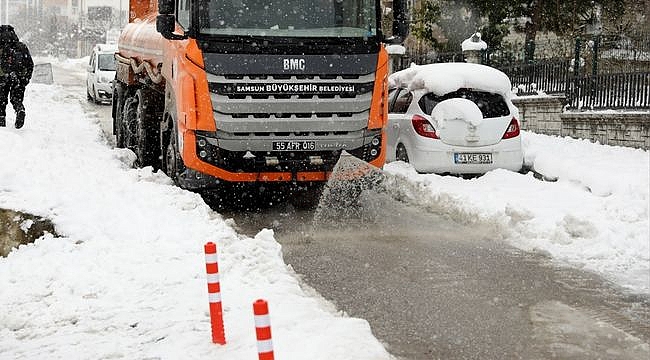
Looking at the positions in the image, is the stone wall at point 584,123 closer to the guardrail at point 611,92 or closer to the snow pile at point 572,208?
the guardrail at point 611,92

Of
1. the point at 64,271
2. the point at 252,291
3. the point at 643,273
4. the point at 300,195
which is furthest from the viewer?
the point at 300,195

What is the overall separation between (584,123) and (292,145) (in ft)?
34.1

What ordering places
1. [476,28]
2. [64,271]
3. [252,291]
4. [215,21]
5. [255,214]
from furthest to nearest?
[476,28] < [255,214] < [215,21] < [64,271] < [252,291]

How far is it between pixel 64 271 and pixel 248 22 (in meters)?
3.88

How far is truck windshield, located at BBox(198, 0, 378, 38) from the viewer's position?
977 centimetres

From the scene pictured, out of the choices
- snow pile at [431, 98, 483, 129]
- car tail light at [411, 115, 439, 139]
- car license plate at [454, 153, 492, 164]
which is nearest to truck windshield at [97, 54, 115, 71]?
car tail light at [411, 115, 439, 139]

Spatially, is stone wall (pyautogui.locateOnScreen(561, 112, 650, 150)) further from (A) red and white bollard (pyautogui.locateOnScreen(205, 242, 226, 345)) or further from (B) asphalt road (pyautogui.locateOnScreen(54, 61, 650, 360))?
(A) red and white bollard (pyautogui.locateOnScreen(205, 242, 226, 345))

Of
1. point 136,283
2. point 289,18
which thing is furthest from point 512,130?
point 136,283

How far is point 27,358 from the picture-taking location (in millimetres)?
5473

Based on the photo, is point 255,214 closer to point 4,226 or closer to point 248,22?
point 248,22

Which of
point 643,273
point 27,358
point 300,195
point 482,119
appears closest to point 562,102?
point 482,119

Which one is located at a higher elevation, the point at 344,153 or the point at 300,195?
the point at 344,153

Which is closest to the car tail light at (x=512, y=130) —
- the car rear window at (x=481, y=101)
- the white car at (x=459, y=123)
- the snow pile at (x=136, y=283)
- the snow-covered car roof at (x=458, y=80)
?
the white car at (x=459, y=123)

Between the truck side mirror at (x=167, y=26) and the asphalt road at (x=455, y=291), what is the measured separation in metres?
2.27
